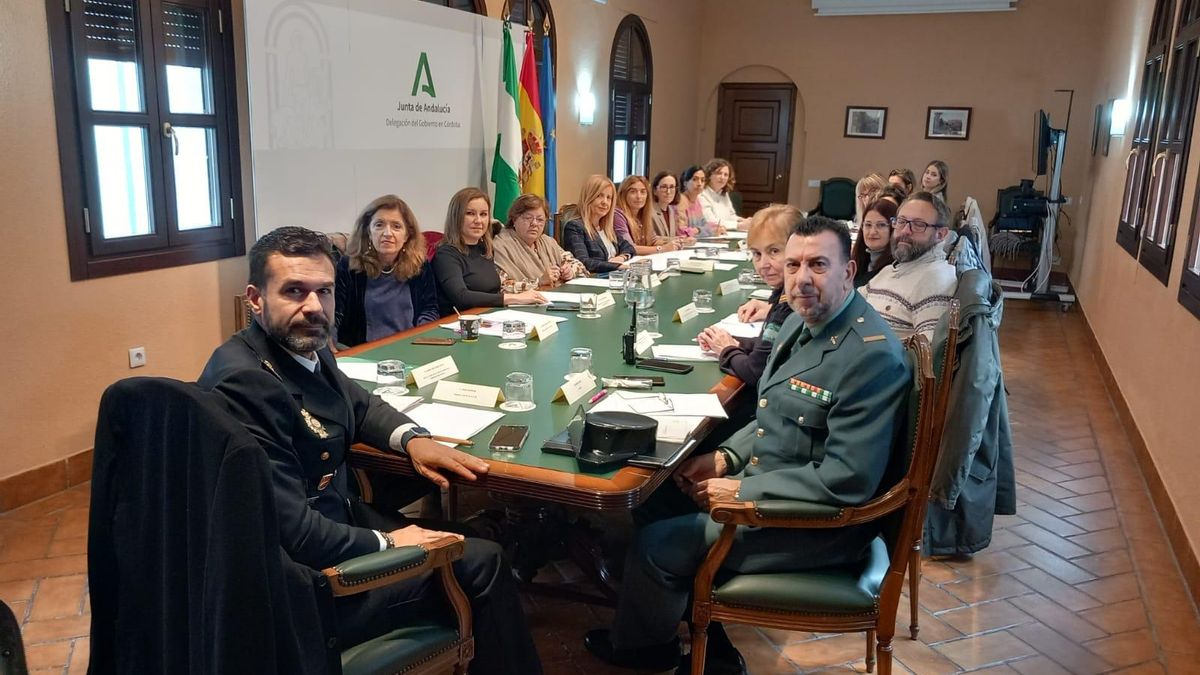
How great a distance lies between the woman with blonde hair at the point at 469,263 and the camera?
3.72 metres

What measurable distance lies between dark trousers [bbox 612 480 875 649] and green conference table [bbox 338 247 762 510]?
198 mm

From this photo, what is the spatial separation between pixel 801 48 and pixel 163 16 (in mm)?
8247

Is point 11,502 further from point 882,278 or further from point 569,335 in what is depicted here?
point 882,278

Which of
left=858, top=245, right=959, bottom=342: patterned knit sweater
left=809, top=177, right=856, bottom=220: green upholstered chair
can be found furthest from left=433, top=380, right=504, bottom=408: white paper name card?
left=809, top=177, right=856, bottom=220: green upholstered chair

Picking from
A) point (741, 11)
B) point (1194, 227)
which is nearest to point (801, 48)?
point (741, 11)

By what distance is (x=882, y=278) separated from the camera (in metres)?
3.20

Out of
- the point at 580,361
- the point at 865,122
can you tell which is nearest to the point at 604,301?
the point at 580,361

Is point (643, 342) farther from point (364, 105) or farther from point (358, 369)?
point (364, 105)

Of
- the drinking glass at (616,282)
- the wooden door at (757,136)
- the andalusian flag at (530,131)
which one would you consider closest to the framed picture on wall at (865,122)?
the wooden door at (757,136)

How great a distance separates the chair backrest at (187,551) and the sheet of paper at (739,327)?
1.97 m

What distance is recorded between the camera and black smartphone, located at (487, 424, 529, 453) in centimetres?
193

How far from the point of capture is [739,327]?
321 centimetres

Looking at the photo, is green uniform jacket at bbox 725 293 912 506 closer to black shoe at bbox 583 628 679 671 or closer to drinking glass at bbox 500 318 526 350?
black shoe at bbox 583 628 679 671

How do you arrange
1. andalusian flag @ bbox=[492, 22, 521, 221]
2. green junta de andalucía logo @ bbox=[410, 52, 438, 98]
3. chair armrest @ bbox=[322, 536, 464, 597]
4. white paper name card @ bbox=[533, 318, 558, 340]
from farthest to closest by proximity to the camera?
1. andalusian flag @ bbox=[492, 22, 521, 221]
2. green junta de andalucía logo @ bbox=[410, 52, 438, 98]
3. white paper name card @ bbox=[533, 318, 558, 340]
4. chair armrest @ bbox=[322, 536, 464, 597]
